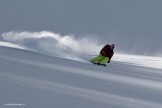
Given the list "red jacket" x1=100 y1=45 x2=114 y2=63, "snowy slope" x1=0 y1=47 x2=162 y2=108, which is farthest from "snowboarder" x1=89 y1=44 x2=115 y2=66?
"snowy slope" x1=0 y1=47 x2=162 y2=108

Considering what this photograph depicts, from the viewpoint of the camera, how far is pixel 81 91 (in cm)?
677

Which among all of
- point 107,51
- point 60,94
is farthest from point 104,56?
point 60,94

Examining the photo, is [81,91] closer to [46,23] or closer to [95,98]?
[95,98]

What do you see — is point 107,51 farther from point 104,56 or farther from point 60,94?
point 60,94

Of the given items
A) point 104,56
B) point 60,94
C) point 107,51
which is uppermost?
point 107,51

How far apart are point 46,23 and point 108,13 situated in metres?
8.87

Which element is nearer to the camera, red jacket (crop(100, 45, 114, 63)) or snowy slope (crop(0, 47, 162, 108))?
snowy slope (crop(0, 47, 162, 108))

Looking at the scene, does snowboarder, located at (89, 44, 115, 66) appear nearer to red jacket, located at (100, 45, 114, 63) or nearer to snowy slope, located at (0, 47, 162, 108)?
red jacket, located at (100, 45, 114, 63)

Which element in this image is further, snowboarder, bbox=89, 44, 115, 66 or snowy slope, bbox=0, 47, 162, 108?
snowboarder, bbox=89, 44, 115, 66

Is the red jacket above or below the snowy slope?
above

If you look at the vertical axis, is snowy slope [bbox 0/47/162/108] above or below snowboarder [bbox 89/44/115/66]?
below

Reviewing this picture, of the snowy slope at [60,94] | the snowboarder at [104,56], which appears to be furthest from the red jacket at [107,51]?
the snowy slope at [60,94]

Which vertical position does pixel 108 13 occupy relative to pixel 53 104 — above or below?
above

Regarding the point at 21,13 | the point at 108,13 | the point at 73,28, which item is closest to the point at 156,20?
the point at 108,13
